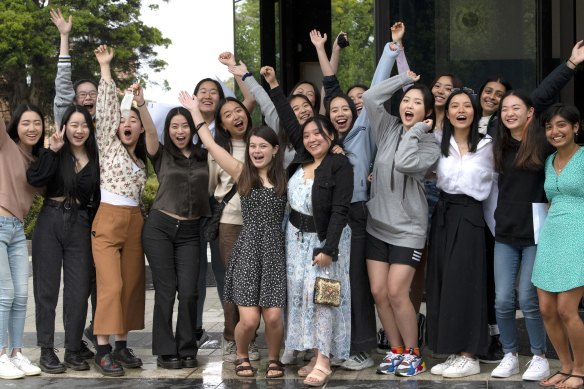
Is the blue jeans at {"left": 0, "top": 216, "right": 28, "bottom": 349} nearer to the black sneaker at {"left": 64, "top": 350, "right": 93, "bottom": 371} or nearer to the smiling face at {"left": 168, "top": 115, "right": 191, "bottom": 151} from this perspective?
the black sneaker at {"left": 64, "top": 350, "right": 93, "bottom": 371}

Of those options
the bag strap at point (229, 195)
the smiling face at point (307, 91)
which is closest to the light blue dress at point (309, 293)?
the bag strap at point (229, 195)

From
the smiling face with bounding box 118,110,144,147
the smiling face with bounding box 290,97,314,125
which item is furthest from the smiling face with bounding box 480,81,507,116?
the smiling face with bounding box 118,110,144,147

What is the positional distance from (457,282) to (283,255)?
1192 mm

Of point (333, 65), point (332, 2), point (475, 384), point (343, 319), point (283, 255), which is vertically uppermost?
point (332, 2)

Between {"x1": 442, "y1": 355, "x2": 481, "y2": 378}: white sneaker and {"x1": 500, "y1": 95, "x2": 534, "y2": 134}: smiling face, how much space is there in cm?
160

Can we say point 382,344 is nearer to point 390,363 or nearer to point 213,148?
point 390,363

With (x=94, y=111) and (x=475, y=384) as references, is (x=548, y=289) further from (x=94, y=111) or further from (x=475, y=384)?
(x=94, y=111)

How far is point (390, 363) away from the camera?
6871 millimetres

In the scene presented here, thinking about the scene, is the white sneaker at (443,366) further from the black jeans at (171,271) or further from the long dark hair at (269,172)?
the black jeans at (171,271)

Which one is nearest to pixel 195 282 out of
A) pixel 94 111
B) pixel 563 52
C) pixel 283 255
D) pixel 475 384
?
pixel 283 255

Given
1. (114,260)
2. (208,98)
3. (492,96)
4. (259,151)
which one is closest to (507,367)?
(492,96)

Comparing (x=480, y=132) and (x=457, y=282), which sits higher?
(x=480, y=132)

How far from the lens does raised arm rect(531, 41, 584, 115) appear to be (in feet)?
22.1

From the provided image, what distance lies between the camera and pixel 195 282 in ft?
23.6
